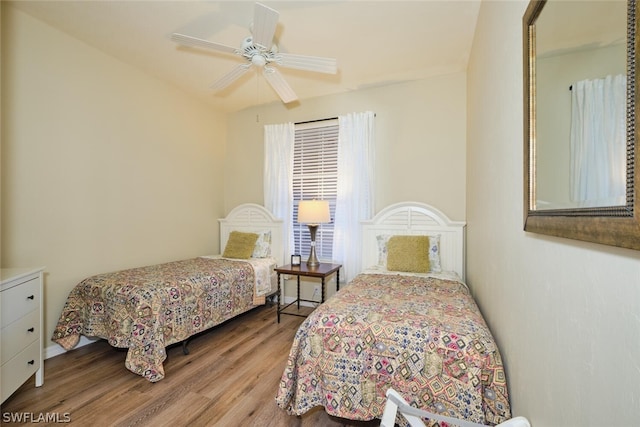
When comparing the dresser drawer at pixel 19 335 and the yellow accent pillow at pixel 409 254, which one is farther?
the yellow accent pillow at pixel 409 254

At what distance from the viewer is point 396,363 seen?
137 cm

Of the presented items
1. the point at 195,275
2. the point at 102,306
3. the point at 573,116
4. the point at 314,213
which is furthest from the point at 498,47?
the point at 102,306

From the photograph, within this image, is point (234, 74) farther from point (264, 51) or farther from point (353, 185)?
point (353, 185)

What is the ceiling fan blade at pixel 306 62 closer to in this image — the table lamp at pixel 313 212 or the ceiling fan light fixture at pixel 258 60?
the ceiling fan light fixture at pixel 258 60

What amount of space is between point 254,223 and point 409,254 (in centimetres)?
215

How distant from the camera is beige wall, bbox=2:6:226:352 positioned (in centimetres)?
217

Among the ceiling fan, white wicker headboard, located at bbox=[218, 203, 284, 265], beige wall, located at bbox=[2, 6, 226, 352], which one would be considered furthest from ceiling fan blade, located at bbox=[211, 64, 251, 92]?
white wicker headboard, located at bbox=[218, 203, 284, 265]

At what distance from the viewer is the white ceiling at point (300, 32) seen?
6.94 ft

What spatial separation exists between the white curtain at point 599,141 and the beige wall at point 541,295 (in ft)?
0.38

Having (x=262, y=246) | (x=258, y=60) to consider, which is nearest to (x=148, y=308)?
(x=262, y=246)

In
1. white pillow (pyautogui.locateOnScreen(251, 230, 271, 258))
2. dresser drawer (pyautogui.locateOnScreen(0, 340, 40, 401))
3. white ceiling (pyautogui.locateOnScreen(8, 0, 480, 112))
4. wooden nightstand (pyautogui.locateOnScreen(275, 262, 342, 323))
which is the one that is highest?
white ceiling (pyautogui.locateOnScreen(8, 0, 480, 112))

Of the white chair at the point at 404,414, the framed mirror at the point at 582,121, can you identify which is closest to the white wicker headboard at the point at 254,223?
the white chair at the point at 404,414

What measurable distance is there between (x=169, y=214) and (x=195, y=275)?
1.20 meters

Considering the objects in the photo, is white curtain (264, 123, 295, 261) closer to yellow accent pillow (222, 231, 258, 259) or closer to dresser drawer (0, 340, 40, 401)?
yellow accent pillow (222, 231, 258, 259)
